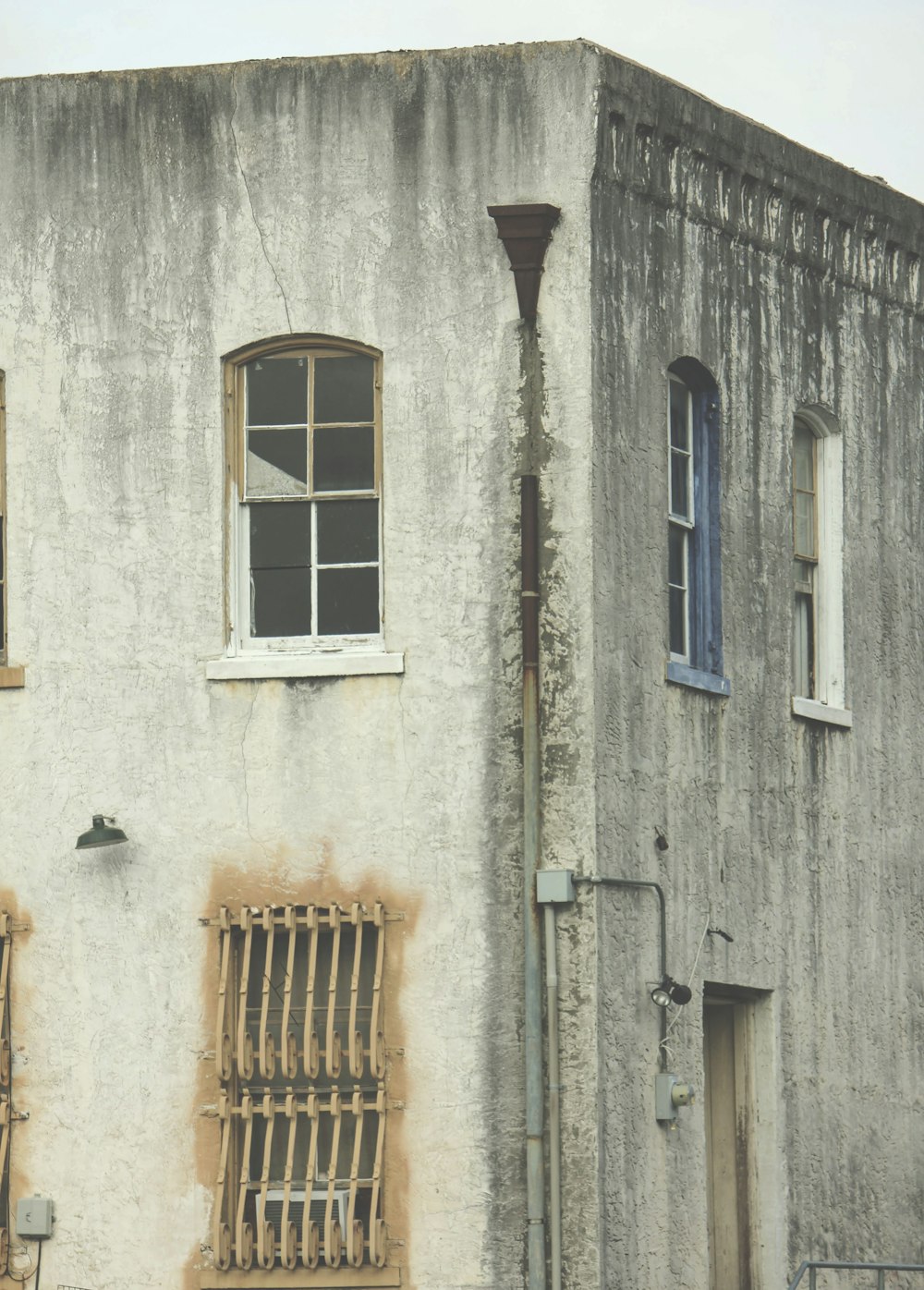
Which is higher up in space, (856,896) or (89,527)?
(89,527)

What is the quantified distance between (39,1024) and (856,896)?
19.1ft

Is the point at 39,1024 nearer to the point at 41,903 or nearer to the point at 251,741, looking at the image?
the point at 41,903

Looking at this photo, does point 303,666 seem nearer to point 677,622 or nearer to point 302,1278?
point 677,622

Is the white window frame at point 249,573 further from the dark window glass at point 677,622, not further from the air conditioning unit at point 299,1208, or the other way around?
the air conditioning unit at point 299,1208

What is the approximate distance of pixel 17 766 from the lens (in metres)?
18.7

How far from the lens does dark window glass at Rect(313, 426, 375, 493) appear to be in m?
18.8

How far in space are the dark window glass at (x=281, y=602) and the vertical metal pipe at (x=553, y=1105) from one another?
253cm

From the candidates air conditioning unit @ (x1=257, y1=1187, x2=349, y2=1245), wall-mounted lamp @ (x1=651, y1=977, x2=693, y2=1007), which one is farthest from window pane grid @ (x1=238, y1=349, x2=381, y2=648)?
air conditioning unit @ (x1=257, y1=1187, x2=349, y2=1245)

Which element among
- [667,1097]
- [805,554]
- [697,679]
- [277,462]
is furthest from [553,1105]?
[805,554]

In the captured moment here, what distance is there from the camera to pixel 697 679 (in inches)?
749

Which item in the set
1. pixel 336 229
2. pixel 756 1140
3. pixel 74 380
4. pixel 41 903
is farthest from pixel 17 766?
pixel 756 1140

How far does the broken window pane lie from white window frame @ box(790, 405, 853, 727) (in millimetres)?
3765

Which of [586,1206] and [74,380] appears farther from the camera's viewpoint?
[74,380]

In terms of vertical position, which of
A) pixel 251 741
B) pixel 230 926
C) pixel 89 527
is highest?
pixel 89 527
